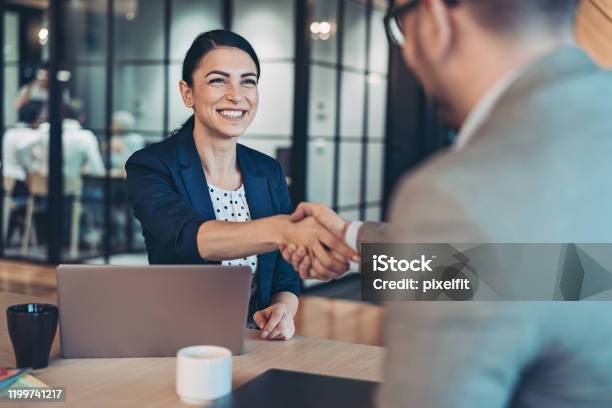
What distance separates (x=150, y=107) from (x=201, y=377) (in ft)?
14.3

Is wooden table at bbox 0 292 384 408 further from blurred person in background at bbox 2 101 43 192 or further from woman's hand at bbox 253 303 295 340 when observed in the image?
blurred person in background at bbox 2 101 43 192

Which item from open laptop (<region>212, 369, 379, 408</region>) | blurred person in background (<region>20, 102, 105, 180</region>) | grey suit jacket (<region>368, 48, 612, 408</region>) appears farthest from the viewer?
blurred person in background (<region>20, 102, 105, 180</region>)

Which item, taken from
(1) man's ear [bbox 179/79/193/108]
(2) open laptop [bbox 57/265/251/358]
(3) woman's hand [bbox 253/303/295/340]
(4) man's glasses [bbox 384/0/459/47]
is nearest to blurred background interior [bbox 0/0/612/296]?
(1) man's ear [bbox 179/79/193/108]

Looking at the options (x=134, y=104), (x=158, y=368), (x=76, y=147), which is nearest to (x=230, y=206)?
(x=158, y=368)

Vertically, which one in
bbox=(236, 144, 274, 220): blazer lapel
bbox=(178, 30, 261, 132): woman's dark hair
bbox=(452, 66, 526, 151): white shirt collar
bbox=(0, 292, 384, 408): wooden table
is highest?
bbox=(178, 30, 261, 132): woman's dark hair

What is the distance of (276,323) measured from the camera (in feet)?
4.86

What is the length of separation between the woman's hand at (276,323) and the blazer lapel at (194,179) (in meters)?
0.33

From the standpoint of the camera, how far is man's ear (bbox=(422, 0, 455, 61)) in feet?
2.35

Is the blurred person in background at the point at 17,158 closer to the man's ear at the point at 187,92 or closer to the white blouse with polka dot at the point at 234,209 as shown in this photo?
the man's ear at the point at 187,92

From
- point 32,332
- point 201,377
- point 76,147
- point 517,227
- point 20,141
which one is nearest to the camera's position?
point 517,227

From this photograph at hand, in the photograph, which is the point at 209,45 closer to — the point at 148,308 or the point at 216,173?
the point at 216,173

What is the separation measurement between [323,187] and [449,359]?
4616 millimetres

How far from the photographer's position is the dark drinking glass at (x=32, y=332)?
3.88 ft

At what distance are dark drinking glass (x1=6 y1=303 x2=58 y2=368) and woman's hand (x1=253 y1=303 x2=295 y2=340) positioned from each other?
42 centimetres
